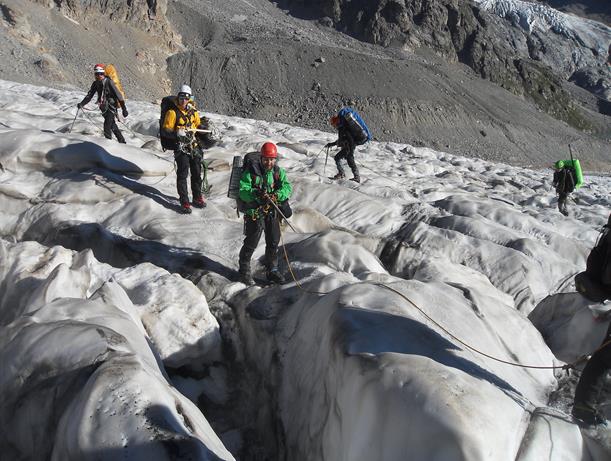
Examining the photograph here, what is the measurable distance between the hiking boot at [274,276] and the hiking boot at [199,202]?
2412mm

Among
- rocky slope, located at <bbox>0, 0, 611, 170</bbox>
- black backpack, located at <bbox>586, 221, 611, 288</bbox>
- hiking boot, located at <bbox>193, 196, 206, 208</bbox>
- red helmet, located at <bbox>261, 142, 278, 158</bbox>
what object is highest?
black backpack, located at <bbox>586, 221, 611, 288</bbox>

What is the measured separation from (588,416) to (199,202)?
6.24 metres

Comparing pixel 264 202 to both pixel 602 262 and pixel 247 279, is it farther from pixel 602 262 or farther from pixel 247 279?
pixel 602 262

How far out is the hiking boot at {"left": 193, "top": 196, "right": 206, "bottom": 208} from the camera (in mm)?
8750

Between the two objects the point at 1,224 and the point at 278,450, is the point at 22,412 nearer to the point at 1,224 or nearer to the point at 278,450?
the point at 278,450

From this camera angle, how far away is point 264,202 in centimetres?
658

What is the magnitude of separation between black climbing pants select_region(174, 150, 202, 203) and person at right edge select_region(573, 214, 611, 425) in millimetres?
5787

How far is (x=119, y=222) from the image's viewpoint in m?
8.32

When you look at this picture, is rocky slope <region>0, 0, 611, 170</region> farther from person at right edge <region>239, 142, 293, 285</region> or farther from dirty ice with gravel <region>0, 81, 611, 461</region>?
person at right edge <region>239, 142, 293, 285</region>

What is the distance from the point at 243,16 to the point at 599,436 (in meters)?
59.2

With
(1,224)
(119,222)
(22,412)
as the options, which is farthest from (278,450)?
(1,224)

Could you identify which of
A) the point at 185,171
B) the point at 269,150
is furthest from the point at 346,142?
the point at 269,150

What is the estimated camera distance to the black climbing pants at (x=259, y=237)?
6.72 m

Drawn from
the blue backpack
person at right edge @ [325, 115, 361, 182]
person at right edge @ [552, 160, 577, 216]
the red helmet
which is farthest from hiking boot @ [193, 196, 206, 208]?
person at right edge @ [552, 160, 577, 216]
